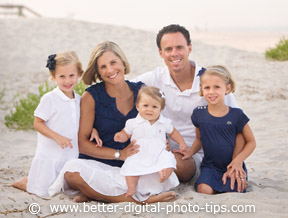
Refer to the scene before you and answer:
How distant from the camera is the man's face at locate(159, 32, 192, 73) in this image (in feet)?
12.0

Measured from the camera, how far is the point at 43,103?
10.5ft

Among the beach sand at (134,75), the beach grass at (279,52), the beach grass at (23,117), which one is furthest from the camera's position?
the beach grass at (279,52)

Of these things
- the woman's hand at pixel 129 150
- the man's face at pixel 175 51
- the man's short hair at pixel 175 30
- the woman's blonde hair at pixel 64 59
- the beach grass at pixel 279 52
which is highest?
the beach grass at pixel 279 52

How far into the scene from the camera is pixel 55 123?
128 inches

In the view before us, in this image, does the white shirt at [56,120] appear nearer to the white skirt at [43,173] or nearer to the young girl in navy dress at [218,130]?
the white skirt at [43,173]

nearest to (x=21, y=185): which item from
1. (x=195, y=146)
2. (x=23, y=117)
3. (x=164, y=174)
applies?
(x=164, y=174)

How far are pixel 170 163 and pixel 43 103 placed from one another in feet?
3.76

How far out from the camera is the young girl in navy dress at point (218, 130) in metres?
3.22

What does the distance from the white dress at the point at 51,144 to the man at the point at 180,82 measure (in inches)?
37.0

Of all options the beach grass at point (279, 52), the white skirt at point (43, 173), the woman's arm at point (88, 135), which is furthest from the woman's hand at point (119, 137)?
the beach grass at point (279, 52)

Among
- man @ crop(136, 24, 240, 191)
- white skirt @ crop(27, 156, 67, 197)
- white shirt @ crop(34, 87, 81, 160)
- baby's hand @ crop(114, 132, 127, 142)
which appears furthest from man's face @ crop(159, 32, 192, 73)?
white skirt @ crop(27, 156, 67, 197)

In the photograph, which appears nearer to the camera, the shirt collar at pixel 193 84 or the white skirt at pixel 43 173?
the white skirt at pixel 43 173

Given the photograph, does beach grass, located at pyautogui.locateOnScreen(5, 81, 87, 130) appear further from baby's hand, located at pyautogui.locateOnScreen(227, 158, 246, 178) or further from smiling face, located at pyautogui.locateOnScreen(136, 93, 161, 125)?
baby's hand, located at pyautogui.locateOnScreen(227, 158, 246, 178)

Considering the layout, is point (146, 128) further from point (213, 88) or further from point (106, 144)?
point (213, 88)
